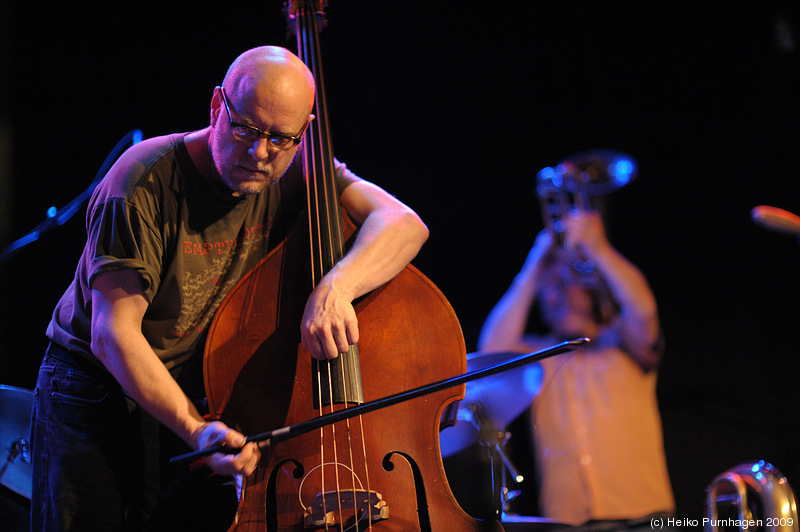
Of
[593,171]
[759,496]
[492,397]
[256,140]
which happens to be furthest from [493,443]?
[593,171]

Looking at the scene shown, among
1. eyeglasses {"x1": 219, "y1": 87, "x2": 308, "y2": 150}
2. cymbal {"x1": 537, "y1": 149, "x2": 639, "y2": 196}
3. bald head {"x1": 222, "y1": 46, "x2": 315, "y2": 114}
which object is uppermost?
cymbal {"x1": 537, "y1": 149, "x2": 639, "y2": 196}

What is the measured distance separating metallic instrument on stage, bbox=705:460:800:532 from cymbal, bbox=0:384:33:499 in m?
1.93

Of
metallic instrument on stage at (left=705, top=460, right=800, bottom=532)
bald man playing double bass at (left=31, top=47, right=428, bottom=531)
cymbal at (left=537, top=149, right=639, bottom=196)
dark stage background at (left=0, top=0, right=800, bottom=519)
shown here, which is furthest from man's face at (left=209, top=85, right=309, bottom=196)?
cymbal at (left=537, top=149, right=639, bottom=196)

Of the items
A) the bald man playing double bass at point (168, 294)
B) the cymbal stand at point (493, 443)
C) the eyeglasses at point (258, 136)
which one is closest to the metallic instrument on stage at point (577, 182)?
the cymbal stand at point (493, 443)

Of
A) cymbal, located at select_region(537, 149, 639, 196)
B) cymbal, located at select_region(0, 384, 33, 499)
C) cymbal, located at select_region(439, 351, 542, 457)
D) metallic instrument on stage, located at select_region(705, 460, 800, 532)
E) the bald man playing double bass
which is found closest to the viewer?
the bald man playing double bass

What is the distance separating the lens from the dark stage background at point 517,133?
249 cm

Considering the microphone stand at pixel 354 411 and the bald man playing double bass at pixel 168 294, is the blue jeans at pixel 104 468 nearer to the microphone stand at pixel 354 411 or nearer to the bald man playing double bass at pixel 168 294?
the bald man playing double bass at pixel 168 294

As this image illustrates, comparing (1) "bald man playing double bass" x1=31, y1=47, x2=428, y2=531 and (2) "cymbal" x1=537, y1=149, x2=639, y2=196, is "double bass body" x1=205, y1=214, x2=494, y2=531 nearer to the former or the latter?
(1) "bald man playing double bass" x1=31, y1=47, x2=428, y2=531

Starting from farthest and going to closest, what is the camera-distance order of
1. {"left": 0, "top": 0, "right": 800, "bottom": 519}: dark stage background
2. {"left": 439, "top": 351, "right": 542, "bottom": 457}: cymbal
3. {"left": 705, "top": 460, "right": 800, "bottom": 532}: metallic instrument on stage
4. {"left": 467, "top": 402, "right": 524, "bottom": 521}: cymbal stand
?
{"left": 0, "top": 0, "right": 800, "bottom": 519}: dark stage background, {"left": 439, "top": 351, "right": 542, "bottom": 457}: cymbal, {"left": 467, "top": 402, "right": 524, "bottom": 521}: cymbal stand, {"left": 705, "top": 460, "right": 800, "bottom": 532}: metallic instrument on stage

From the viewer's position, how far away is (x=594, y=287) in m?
3.67

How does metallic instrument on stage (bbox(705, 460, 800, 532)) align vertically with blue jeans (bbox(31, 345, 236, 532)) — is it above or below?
below

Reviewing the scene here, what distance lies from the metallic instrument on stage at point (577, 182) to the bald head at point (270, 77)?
231 cm

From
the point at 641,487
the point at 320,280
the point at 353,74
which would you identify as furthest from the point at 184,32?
the point at 641,487

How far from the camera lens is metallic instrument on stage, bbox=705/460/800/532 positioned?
5.14ft
